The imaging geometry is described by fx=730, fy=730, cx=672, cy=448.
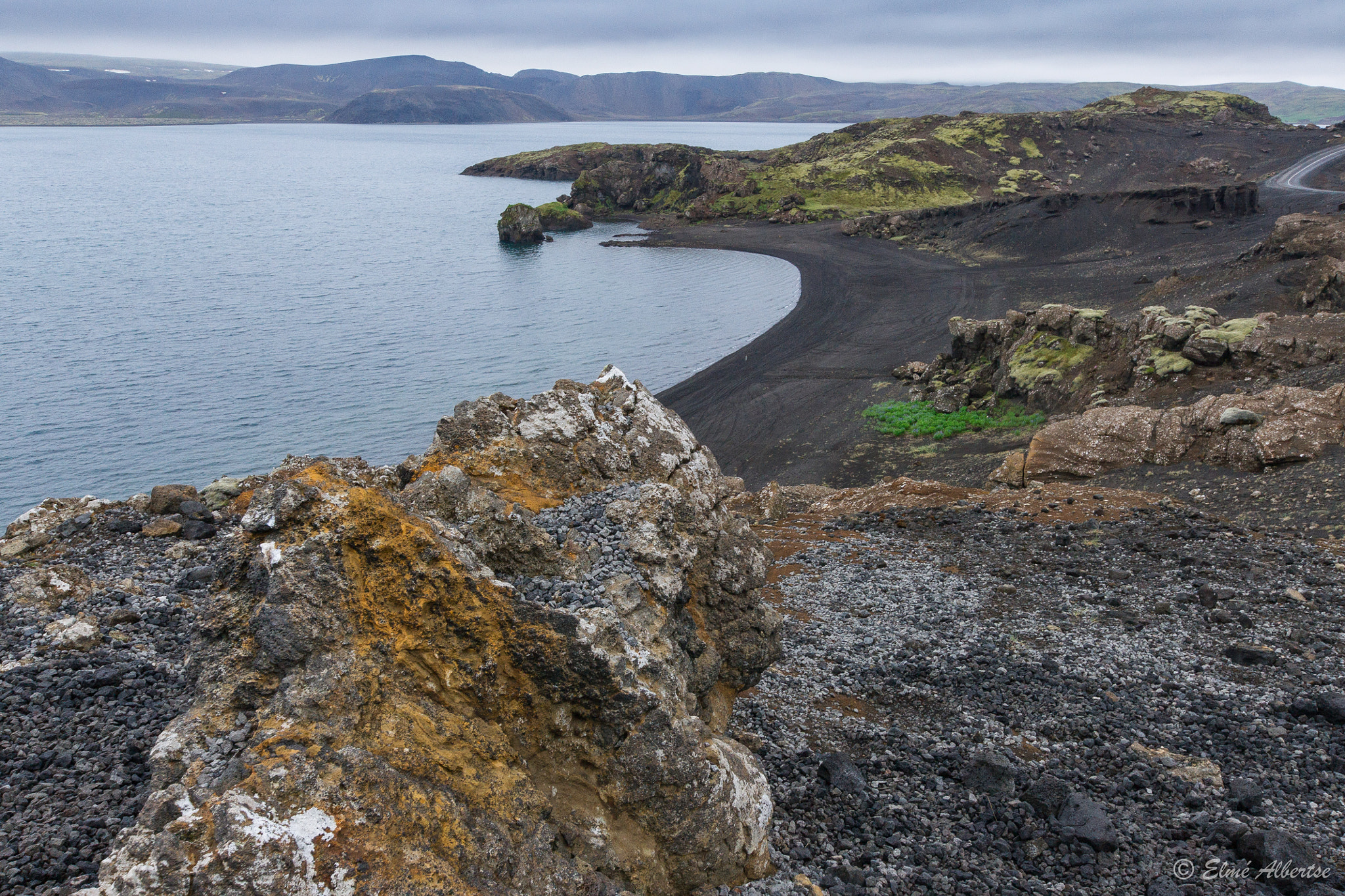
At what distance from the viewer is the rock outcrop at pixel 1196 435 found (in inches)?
885

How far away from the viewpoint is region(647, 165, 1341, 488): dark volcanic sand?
40812mm

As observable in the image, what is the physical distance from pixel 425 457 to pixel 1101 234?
91.2 m

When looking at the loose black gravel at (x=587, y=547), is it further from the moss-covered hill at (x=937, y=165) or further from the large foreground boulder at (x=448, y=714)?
the moss-covered hill at (x=937, y=165)

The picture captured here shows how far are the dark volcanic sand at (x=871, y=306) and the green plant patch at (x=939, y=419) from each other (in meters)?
1.30

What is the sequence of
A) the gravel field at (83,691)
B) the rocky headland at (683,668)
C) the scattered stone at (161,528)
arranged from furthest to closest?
the scattered stone at (161,528) < the gravel field at (83,691) < the rocky headland at (683,668)

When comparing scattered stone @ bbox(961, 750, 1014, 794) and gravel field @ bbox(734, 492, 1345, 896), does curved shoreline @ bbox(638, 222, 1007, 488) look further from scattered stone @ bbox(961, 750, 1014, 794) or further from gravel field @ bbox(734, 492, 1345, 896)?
scattered stone @ bbox(961, 750, 1014, 794)

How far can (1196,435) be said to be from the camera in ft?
A: 80.7

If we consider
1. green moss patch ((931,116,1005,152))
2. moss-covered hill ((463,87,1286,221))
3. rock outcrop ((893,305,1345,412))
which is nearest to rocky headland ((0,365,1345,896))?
rock outcrop ((893,305,1345,412))

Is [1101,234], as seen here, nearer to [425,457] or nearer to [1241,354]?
[1241,354]

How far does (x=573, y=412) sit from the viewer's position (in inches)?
593

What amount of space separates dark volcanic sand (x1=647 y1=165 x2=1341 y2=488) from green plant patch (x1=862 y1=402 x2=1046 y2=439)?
1305 millimetres

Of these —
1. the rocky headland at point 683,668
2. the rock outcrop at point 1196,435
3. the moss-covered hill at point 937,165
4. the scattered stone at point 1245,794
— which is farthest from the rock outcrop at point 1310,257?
the moss-covered hill at point 937,165

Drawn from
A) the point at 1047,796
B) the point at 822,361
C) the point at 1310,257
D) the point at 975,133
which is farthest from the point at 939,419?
the point at 975,133

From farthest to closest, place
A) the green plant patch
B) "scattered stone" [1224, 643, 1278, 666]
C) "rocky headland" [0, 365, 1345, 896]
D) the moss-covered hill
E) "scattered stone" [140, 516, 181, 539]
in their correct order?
the moss-covered hill < the green plant patch < "scattered stone" [140, 516, 181, 539] < "scattered stone" [1224, 643, 1278, 666] < "rocky headland" [0, 365, 1345, 896]
